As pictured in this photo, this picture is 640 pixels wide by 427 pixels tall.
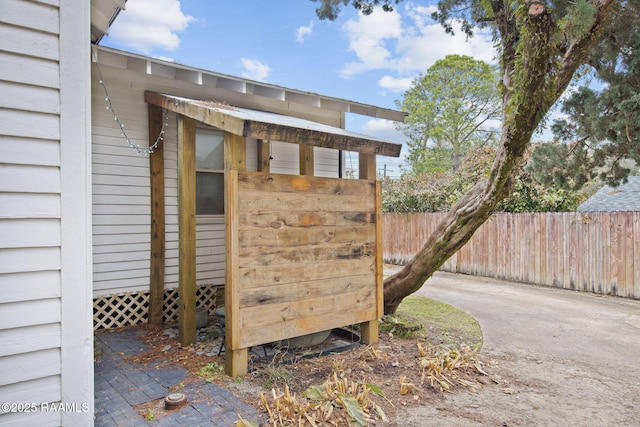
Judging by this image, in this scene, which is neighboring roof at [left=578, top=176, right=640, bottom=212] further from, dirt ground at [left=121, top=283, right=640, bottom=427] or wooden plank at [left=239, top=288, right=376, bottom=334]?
wooden plank at [left=239, top=288, right=376, bottom=334]

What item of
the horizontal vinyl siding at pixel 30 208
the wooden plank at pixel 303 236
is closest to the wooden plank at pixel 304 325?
the wooden plank at pixel 303 236

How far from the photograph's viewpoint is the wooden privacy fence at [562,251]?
755 cm

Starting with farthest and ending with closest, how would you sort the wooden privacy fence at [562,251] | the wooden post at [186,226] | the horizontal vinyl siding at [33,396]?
1. the wooden privacy fence at [562,251]
2. the wooden post at [186,226]
3. the horizontal vinyl siding at [33,396]

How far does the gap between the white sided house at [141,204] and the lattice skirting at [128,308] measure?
0.02 meters

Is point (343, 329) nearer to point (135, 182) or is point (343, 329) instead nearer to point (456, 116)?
point (135, 182)

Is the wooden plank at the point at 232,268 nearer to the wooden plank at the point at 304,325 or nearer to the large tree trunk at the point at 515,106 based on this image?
the wooden plank at the point at 304,325

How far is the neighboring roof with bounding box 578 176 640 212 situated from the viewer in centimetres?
935

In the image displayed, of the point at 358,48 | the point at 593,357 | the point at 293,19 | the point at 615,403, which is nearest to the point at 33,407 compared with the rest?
the point at 615,403

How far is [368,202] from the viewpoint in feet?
14.6

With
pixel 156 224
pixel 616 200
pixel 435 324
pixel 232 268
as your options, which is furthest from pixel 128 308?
pixel 616 200

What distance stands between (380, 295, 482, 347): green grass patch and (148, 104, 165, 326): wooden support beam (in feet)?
9.93

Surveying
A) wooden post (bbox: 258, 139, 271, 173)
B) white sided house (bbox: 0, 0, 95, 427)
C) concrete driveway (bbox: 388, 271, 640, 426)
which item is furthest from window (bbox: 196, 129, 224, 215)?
concrete driveway (bbox: 388, 271, 640, 426)

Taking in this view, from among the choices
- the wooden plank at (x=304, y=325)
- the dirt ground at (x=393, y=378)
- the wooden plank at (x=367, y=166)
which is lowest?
the dirt ground at (x=393, y=378)

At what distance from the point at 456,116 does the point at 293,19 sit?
10468mm
